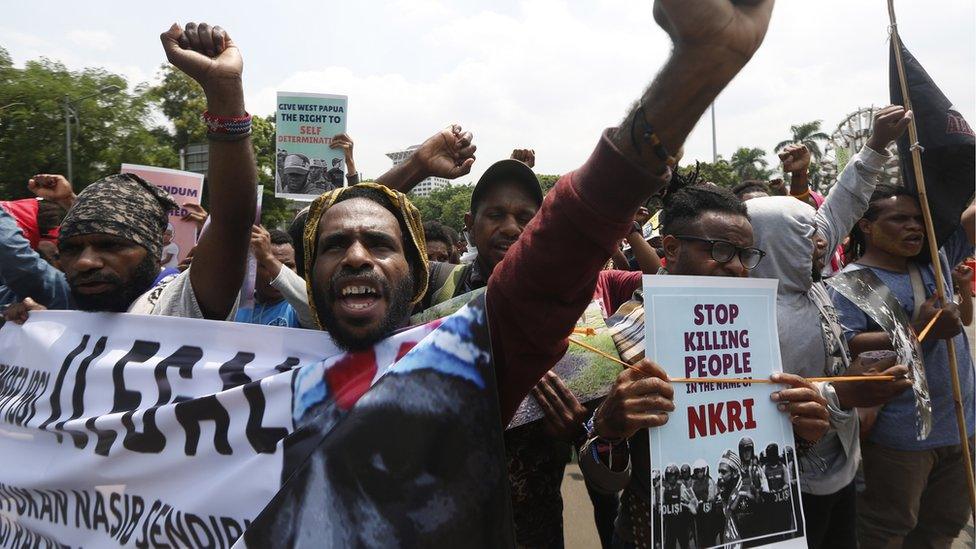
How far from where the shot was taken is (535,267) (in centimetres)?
116

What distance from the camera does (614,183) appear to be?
3.37 ft

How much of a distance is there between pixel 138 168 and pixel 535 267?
4.74 meters

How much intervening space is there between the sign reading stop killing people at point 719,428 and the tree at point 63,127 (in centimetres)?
2294

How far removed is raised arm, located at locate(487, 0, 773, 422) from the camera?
95cm

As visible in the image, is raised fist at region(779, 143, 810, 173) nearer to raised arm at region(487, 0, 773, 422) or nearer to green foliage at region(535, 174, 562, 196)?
green foliage at region(535, 174, 562, 196)

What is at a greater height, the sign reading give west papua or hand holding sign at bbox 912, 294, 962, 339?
hand holding sign at bbox 912, 294, 962, 339

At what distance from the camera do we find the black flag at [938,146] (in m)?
2.96

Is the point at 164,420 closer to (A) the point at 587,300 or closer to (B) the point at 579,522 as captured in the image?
(A) the point at 587,300

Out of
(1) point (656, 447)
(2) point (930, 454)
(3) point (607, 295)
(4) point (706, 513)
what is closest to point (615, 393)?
(1) point (656, 447)

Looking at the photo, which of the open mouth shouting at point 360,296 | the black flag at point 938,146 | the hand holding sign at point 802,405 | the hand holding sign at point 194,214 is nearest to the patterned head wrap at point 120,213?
the open mouth shouting at point 360,296

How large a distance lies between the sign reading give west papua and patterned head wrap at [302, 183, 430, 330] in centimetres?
22

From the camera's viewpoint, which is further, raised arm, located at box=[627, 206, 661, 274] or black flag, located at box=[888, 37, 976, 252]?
raised arm, located at box=[627, 206, 661, 274]

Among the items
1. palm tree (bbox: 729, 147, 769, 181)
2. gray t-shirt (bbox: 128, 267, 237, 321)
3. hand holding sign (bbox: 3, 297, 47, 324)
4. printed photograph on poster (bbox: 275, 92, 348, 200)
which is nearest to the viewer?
gray t-shirt (bbox: 128, 267, 237, 321)

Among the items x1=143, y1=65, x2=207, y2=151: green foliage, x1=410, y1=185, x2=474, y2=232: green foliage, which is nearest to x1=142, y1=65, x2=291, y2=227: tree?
x1=143, y1=65, x2=207, y2=151: green foliage
